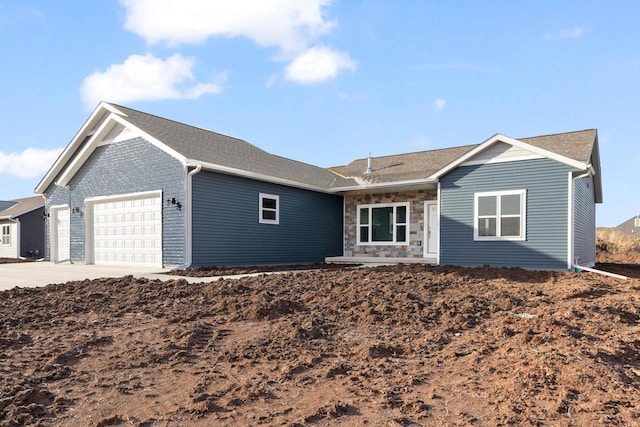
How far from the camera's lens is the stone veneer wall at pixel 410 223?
15.0m

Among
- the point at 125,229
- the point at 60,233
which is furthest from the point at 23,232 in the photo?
the point at 125,229

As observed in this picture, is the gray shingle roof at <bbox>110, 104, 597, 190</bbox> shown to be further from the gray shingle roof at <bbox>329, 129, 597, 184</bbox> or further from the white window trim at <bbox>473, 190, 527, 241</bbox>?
the white window trim at <bbox>473, 190, 527, 241</bbox>

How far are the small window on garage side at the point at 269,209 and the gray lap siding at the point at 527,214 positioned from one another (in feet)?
17.6

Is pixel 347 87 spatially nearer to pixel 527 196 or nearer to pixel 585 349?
pixel 527 196

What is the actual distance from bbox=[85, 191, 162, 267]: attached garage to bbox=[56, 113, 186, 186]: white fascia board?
1372 mm

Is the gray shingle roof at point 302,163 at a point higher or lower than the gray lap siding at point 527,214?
higher

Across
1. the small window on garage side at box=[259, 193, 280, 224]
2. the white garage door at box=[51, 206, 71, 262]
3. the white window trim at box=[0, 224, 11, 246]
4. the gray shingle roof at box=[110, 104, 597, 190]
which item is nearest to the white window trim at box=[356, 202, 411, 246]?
the gray shingle roof at box=[110, 104, 597, 190]

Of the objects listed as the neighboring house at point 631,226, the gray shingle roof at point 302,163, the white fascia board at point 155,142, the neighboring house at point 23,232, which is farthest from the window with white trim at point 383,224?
the neighboring house at point 631,226

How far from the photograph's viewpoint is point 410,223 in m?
15.1

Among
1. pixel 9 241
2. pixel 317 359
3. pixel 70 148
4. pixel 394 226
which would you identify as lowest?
pixel 9 241

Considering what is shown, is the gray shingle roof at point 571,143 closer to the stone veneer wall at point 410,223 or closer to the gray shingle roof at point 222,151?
the stone veneer wall at point 410,223

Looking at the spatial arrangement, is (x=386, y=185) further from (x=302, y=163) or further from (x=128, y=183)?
(x=128, y=183)

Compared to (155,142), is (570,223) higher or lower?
lower

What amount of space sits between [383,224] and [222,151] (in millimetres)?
6418
